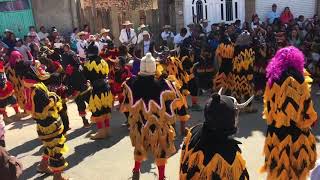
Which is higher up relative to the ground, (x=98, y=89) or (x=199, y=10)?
(x=199, y=10)

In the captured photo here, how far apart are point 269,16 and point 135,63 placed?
31.7 feet

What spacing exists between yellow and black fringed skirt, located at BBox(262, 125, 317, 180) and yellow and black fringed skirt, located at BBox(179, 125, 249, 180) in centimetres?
144

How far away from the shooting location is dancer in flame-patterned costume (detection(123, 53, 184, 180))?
6109mm

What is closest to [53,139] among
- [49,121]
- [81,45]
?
[49,121]

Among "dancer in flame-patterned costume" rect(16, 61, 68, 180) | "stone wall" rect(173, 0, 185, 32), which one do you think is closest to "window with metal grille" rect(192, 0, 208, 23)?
"stone wall" rect(173, 0, 185, 32)

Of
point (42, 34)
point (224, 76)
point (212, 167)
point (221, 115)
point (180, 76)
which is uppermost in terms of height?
point (221, 115)

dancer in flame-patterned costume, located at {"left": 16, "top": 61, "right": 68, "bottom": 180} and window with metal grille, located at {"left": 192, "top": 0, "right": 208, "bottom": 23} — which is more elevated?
window with metal grille, located at {"left": 192, "top": 0, "right": 208, "bottom": 23}

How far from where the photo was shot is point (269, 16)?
16156 millimetres

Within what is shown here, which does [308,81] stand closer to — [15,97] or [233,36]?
[233,36]

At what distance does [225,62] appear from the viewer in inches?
380

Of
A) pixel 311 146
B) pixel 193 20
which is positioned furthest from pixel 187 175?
pixel 193 20

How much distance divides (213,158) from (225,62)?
5980 millimetres

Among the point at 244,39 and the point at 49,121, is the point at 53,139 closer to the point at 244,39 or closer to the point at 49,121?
the point at 49,121

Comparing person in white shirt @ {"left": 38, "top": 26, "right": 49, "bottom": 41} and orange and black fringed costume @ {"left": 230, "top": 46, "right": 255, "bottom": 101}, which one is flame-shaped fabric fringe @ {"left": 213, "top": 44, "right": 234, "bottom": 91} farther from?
person in white shirt @ {"left": 38, "top": 26, "right": 49, "bottom": 41}
